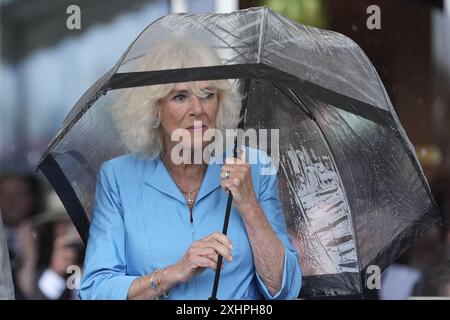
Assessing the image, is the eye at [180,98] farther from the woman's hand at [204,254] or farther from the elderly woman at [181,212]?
the woman's hand at [204,254]

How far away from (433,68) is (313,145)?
149 centimetres

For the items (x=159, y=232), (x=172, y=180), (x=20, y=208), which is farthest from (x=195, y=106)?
(x=20, y=208)

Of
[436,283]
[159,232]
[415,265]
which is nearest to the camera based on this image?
[159,232]

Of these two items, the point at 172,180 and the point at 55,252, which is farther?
the point at 55,252

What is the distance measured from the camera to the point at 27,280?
4.30 meters

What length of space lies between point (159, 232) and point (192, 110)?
0.35 meters

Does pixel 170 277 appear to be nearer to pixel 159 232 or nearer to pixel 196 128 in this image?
pixel 159 232

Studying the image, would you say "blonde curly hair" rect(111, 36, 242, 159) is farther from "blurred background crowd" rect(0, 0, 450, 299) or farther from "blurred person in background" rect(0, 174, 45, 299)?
"blurred person in background" rect(0, 174, 45, 299)

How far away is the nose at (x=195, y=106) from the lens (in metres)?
2.90

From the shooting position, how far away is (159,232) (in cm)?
288

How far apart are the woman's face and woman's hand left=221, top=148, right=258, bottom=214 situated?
0.13 m
